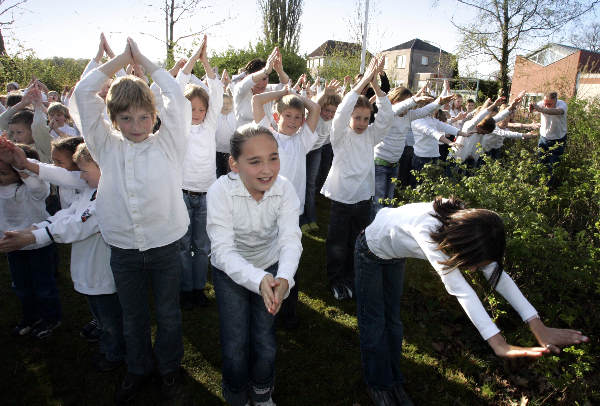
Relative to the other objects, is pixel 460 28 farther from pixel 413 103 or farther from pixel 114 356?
pixel 114 356

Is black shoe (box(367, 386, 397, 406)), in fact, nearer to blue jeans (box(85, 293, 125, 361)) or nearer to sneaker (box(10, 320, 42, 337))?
blue jeans (box(85, 293, 125, 361))

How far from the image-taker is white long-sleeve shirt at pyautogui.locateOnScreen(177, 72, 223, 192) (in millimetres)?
3533

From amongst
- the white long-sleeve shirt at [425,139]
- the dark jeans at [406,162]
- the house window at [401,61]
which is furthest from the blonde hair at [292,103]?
the house window at [401,61]

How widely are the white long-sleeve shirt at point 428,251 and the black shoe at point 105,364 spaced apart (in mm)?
2215

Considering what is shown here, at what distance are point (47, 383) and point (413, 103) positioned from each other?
4.66 m

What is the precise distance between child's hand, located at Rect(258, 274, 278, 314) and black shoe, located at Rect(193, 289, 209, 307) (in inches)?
80.2

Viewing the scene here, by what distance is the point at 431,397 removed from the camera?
280 cm

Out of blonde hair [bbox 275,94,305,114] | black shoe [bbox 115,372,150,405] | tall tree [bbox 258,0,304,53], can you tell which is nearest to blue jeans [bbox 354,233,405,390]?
blonde hair [bbox 275,94,305,114]

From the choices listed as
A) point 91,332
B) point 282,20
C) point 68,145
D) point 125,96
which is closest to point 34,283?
point 91,332

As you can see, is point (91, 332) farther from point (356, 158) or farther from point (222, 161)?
point (356, 158)

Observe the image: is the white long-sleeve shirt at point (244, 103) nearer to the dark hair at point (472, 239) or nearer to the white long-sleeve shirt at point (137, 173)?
the white long-sleeve shirt at point (137, 173)

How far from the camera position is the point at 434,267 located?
1.91 metres

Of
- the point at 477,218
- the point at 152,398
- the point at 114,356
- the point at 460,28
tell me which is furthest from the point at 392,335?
the point at 460,28

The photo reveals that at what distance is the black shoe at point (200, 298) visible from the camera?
12.5ft
